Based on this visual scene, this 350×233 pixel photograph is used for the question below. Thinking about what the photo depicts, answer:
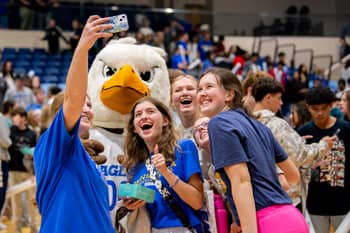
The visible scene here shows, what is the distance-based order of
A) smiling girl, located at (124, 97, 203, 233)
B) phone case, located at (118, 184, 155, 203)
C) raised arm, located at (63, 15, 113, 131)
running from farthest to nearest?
smiling girl, located at (124, 97, 203, 233), phone case, located at (118, 184, 155, 203), raised arm, located at (63, 15, 113, 131)

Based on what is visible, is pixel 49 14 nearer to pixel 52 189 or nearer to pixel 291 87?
pixel 291 87

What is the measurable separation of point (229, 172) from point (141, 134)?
69cm

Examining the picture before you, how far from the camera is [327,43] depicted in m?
18.1

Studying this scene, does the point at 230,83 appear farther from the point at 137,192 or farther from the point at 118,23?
the point at 118,23

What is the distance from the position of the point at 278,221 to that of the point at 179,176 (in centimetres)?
64

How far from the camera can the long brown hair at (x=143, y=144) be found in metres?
3.39

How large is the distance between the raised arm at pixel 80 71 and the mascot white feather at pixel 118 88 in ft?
4.65

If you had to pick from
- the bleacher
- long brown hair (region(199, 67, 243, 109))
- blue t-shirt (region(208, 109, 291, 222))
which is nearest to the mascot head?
long brown hair (region(199, 67, 243, 109))

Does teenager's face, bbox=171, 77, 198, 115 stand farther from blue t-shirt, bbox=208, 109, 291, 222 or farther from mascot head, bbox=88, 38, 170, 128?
blue t-shirt, bbox=208, 109, 291, 222

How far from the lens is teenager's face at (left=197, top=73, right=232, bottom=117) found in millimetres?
3291

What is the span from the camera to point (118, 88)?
4.28m

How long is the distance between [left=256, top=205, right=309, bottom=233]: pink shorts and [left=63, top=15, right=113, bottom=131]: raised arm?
0.87m

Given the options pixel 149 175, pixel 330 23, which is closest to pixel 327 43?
pixel 330 23

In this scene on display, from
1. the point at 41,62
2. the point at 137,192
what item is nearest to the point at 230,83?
the point at 137,192
